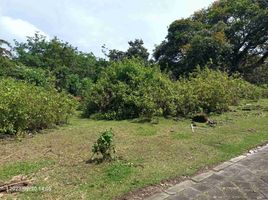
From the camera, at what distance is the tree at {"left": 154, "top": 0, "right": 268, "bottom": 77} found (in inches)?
963

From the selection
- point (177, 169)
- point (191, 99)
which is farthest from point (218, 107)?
point (177, 169)

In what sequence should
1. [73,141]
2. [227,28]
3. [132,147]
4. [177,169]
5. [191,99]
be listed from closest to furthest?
[177,169] → [132,147] → [73,141] → [191,99] → [227,28]

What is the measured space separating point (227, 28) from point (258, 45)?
3.08 meters

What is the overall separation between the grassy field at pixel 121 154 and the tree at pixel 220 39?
13.8 meters

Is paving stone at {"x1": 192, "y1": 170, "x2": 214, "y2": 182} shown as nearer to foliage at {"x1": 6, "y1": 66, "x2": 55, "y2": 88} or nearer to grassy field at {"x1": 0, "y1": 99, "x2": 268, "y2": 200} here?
grassy field at {"x1": 0, "y1": 99, "x2": 268, "y2": 200}

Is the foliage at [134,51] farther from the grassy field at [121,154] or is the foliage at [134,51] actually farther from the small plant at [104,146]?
the small plant at [104,146]

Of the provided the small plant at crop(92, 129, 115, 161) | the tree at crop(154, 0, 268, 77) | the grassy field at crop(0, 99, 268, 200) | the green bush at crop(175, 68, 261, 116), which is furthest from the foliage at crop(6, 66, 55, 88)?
the tree at crop(154, 0, 268, 77)

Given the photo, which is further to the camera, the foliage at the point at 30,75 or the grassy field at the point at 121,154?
the foliage at the point at 30,75

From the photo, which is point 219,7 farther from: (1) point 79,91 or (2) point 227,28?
(1) point 79,91

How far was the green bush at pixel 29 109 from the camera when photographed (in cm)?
884

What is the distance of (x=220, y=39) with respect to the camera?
79.9 ft

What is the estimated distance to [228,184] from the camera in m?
5.83

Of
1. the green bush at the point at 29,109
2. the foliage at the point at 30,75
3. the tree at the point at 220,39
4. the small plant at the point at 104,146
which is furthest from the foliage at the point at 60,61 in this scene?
the small plant at the point at 104,146

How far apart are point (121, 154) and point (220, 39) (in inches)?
744
